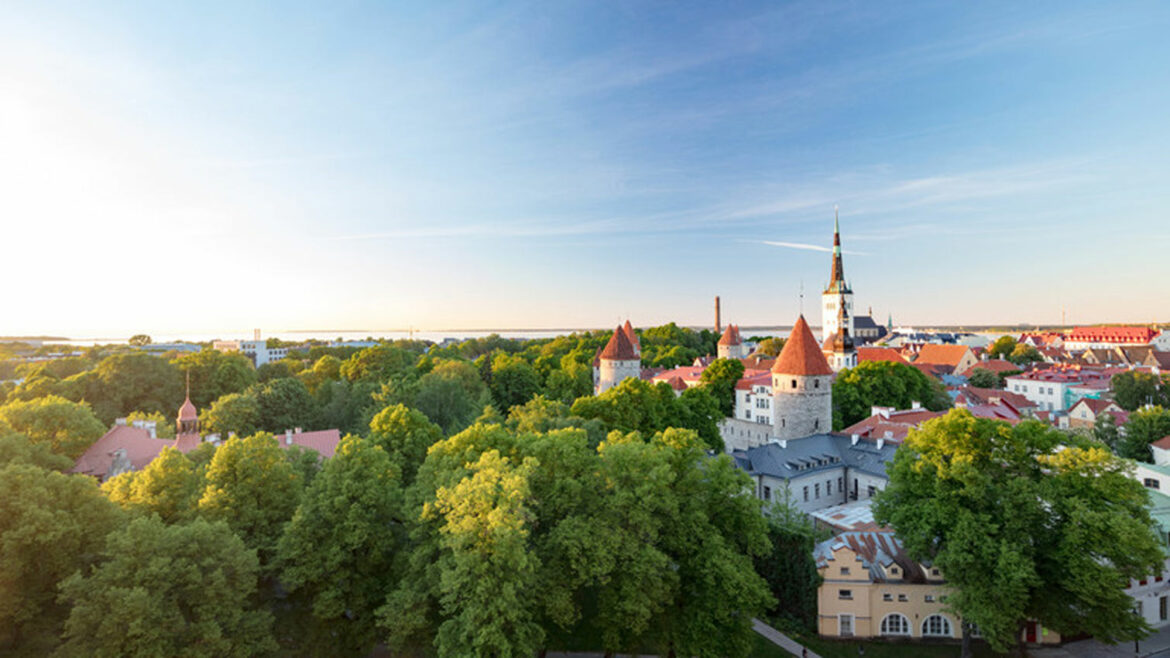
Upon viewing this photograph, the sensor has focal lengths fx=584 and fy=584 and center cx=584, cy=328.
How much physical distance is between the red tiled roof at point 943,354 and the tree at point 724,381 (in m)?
54.8

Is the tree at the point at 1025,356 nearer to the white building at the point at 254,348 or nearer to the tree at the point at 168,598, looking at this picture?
the tree at the point at 168,598

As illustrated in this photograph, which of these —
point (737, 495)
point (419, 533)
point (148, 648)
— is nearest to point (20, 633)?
point (148, 648)

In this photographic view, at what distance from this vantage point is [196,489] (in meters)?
21.6

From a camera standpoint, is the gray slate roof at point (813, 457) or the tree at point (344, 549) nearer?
the tree at point (344, 549)

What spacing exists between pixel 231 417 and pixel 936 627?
4261cm

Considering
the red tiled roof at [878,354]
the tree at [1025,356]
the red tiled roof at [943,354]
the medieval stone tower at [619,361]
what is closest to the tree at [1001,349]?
the tree at [1025,356]

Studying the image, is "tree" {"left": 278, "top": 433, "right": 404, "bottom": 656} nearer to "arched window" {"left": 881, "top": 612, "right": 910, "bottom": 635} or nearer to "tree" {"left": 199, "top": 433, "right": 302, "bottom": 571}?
"tree" {"left": 199, "top": 433, "right": 302, "bottom": 571}

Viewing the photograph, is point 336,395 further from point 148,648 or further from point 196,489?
point 148,648

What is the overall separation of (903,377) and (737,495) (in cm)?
3892

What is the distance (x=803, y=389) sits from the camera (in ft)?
133

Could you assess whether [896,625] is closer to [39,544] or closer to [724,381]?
[39,544]

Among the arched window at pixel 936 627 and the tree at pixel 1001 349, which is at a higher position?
the tree at pixel 1001 349

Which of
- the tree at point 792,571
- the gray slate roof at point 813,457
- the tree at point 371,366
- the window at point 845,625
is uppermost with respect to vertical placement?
the tree at point 371,366

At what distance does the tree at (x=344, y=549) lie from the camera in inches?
712
